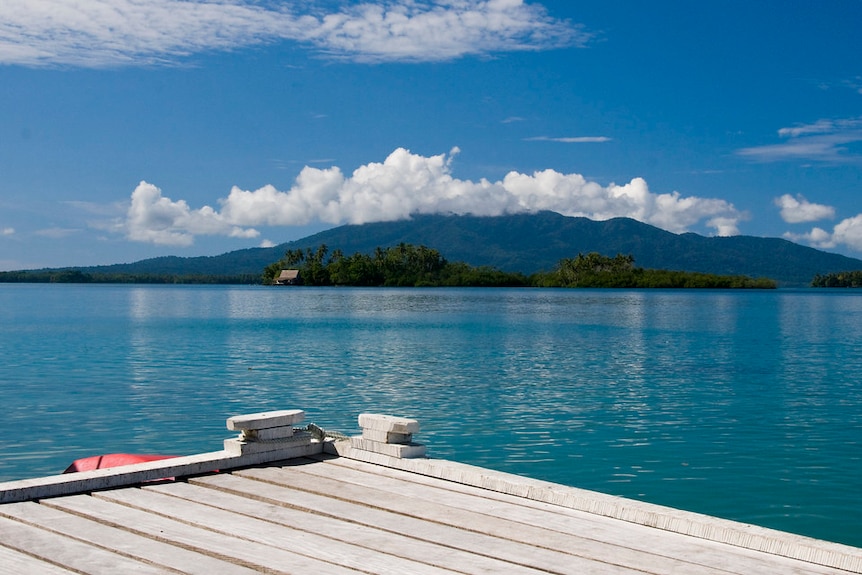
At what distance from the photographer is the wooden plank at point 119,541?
5484 millimetres

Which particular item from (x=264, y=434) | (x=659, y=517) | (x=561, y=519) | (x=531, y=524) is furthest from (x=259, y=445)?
(x=659, y=517)

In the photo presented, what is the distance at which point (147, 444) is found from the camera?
18328 millimetres

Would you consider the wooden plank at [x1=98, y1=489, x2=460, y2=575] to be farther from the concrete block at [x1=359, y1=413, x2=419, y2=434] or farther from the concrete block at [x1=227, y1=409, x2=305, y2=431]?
the concrete block at [x1=359, y1=413, x2=419, y2=434]

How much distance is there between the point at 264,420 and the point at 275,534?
2.55 meters

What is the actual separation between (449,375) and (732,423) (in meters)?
11.9

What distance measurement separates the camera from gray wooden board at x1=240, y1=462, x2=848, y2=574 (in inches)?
→ 223

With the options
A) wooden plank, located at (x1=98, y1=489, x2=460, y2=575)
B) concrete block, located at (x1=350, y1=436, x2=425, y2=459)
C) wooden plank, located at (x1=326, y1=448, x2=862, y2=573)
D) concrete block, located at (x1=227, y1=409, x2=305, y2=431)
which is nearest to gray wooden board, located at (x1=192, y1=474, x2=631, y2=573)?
wooden plank, located at (x1=98, y1=489, x2=460, y2=575)

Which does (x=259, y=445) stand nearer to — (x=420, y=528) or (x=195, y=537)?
(x=195, y=537)

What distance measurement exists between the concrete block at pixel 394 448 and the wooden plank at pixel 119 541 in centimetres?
290

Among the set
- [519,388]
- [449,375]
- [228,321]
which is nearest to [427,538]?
[519,388]

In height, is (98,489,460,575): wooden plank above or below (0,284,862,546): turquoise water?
above

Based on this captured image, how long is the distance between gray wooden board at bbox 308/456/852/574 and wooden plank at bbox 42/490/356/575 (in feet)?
5.75

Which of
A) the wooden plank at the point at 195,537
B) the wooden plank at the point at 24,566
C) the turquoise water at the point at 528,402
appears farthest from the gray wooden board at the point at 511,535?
the turquoise water at the point at 528,402

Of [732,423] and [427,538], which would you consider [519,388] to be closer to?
[732,423]
